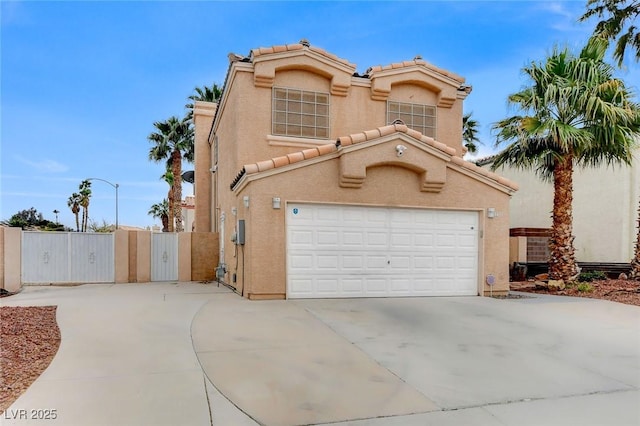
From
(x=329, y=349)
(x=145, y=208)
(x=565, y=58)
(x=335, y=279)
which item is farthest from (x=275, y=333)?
(x=145, y=208)

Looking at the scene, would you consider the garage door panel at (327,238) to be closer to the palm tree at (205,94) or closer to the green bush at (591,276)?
the green bush at (591,276)

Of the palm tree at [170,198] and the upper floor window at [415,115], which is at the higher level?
the upper floor window at [415,115]

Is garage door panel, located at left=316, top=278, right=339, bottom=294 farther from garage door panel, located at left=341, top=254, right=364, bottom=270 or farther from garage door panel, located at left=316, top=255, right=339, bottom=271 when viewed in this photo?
garage door panel, located at left=341, top=254, right=364, bottom=270

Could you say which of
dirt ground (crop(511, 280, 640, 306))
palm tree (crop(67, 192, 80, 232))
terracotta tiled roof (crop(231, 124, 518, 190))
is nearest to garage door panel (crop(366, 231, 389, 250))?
terracotta tiled roof (crop(231, 124, 518, 190))

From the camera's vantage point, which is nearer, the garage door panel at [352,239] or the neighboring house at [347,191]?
the neighboring house at [347,191]

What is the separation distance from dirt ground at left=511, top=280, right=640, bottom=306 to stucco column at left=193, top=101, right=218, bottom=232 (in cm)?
1488

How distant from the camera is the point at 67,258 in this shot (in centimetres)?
1560

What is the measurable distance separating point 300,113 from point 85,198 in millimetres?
38766

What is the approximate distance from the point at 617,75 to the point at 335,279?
11.7 metres

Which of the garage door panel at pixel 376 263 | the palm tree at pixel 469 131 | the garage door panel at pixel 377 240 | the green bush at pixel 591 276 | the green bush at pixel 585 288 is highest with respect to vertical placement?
the palm tree at pixel 469 131

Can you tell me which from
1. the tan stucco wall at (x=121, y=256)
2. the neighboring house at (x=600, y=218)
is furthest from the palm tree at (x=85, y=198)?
the neighboring house at (x=600, y=218)

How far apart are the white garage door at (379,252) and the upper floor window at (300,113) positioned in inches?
149

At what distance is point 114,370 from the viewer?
16.7 ft

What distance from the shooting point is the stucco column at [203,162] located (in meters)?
21.0
